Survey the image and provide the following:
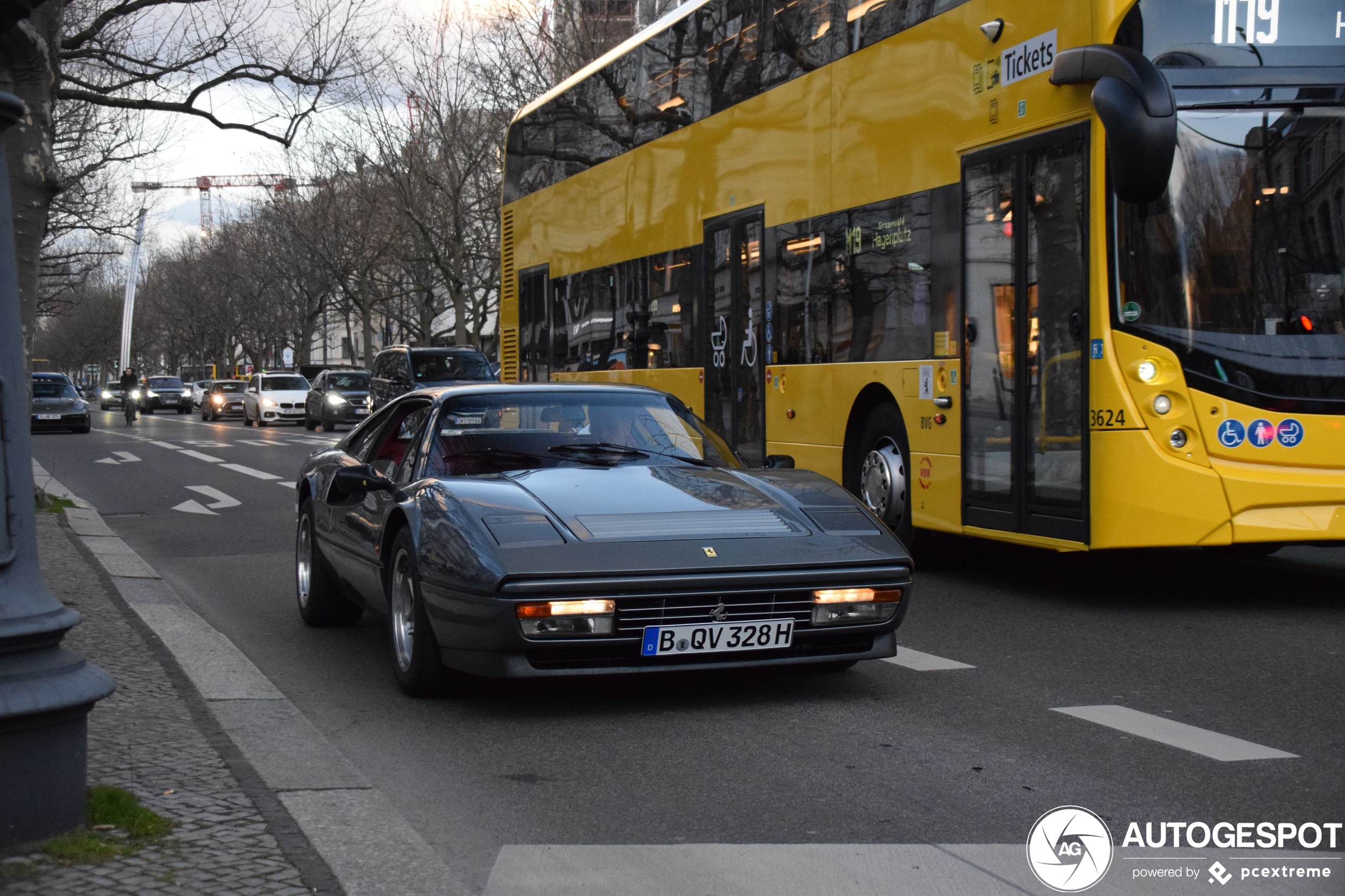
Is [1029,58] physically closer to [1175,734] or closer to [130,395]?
[1175,734]

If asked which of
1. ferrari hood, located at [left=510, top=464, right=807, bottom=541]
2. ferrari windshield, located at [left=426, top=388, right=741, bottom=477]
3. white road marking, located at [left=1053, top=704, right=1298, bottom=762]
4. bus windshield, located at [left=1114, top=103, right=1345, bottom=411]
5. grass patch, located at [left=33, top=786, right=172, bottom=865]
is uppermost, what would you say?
bus windshield, located at [left=1114, top=103, right=1345, bottom=411]

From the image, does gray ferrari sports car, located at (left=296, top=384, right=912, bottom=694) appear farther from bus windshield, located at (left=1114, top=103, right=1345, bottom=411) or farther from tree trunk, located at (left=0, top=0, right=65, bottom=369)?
tree trunk, located at (left=0, top=0, right=65, bottom=369)

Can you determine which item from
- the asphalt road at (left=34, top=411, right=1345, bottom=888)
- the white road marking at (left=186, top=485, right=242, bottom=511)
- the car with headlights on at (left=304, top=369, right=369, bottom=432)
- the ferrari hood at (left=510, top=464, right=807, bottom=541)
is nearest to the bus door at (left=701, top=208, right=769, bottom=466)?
the asphalt road at (left=34, top=411, right=1345, bottom=888)

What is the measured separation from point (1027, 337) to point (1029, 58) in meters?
1.58

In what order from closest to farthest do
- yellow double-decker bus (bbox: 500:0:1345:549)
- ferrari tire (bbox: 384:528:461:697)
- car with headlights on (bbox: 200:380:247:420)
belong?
ferrari tire (bbox: 384:528:461:697) → yellow double-decker bus (bbox: 500:0:1345:549) → car with headlights on (bbox: 200:380:247:420)

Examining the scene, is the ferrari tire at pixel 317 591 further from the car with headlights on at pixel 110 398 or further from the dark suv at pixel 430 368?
the car with headlights on at pixel 110 398

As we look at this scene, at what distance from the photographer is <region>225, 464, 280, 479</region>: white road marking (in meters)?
22.2

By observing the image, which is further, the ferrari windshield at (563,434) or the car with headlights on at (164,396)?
the car with headlights on at (164,396)

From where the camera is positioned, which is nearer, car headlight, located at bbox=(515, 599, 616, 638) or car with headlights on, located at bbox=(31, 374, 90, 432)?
car headlight, located at bbox=(515, 599, 616, 638)

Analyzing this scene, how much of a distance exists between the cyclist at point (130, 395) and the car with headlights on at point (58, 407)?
559 cm

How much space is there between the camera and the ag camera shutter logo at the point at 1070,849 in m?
3.85

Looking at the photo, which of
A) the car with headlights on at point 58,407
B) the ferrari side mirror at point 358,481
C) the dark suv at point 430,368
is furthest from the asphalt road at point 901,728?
the car with headlights on at point 58,407

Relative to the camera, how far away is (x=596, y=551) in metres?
5.64

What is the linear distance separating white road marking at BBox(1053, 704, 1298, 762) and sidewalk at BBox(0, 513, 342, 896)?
295 cm
